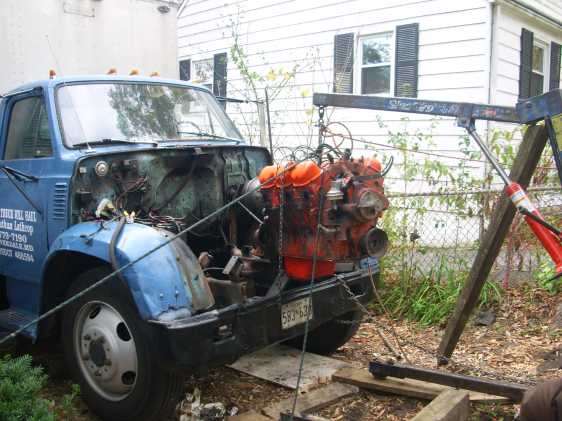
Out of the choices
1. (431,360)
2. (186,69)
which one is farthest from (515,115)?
(186,69)

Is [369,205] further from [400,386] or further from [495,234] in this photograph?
[400,386]

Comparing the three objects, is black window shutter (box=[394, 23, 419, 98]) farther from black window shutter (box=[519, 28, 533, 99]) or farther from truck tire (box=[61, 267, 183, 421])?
truck tire (box=[61, 267, 183, 421])

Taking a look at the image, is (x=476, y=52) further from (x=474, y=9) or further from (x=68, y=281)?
(x=68, y=281)

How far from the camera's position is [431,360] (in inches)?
179

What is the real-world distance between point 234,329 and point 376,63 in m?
7.17

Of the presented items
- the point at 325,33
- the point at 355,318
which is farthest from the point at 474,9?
the point at 355,318

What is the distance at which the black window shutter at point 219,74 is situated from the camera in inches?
465

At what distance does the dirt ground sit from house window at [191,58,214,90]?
26.7 ft

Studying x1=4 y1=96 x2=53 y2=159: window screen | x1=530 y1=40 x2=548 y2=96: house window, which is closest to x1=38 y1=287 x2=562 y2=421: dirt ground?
x1=4 y1=96 x2=53 y2=159: window screen

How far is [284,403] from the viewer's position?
3602 mm

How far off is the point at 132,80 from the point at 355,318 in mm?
2553

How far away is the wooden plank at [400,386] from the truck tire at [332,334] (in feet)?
1.89

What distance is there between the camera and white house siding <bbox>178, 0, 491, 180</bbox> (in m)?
8.30

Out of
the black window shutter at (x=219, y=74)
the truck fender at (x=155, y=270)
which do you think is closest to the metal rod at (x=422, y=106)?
the truck fender at (x=155, y=270)
